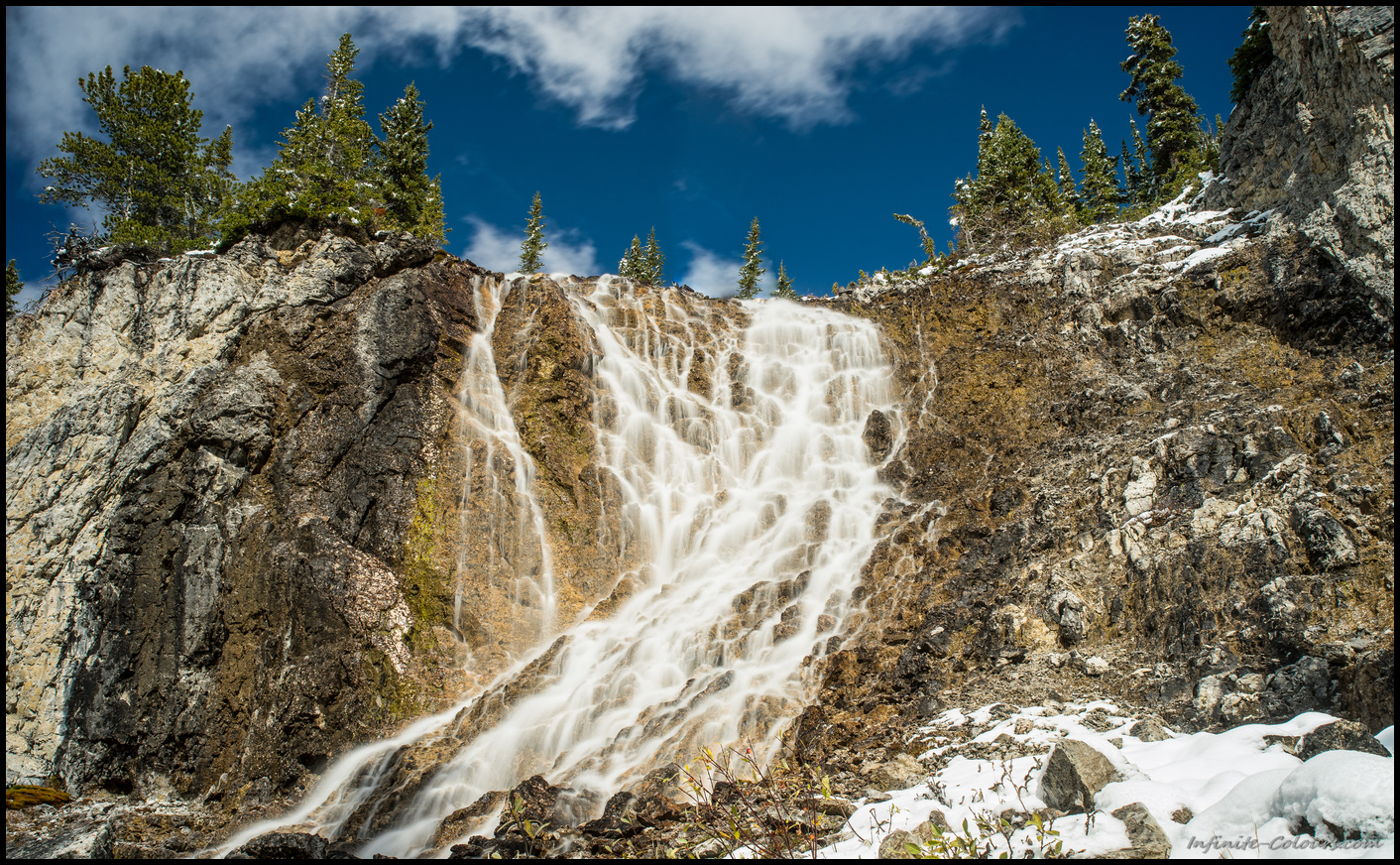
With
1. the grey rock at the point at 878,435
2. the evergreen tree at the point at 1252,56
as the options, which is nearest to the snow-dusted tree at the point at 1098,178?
the evergreen tree at the point at 1252,56

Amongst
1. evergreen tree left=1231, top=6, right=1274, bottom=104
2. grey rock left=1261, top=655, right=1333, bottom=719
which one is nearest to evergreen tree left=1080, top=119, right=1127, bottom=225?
evergreen tree left=1231, top=6, right=1274, bottom=104

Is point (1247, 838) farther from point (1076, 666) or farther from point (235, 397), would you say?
point (235, 397)

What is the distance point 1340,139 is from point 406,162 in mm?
35599

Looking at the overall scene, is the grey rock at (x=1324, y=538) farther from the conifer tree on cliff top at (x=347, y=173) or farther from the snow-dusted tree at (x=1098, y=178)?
the snow-dusted tree at (x=1098, y=178)

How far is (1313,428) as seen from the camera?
479 inches

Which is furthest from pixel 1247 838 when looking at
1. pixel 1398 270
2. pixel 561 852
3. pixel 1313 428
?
pixel 1398 270

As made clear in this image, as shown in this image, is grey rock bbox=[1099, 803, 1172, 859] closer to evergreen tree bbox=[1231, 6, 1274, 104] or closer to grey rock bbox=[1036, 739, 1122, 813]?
grey rock bbox=[1036, 739, 1122, 813]

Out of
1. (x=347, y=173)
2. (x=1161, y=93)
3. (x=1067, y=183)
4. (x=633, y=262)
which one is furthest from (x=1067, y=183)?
(x=347, y=173)

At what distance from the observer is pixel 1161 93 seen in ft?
120

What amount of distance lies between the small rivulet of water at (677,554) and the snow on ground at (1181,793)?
422cm

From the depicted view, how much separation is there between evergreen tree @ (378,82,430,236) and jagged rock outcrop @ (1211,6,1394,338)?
30437 millimetres

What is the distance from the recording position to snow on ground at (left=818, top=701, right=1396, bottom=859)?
16.0ft

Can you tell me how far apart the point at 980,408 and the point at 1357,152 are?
9377mm

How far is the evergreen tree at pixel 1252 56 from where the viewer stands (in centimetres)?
1991
